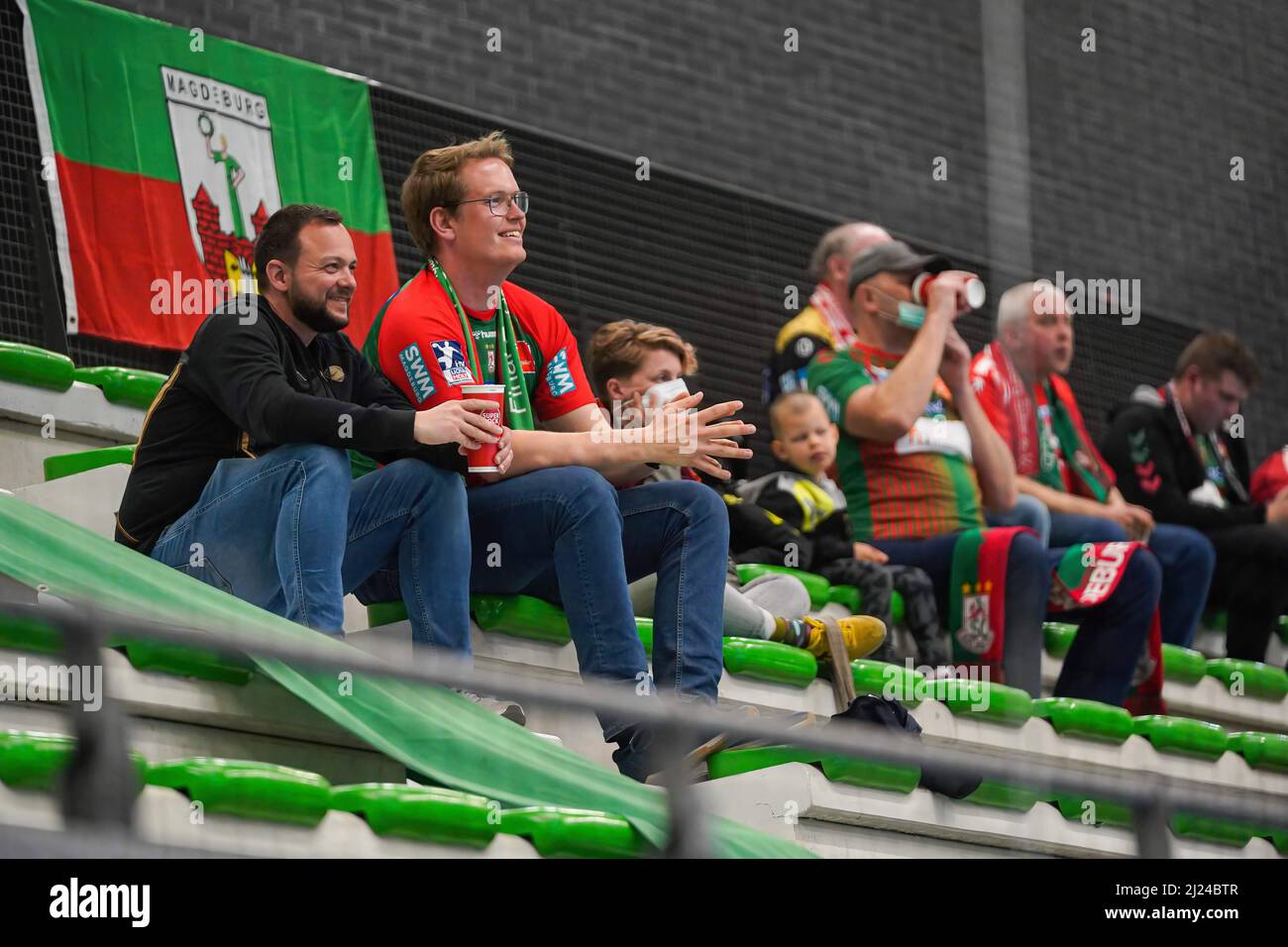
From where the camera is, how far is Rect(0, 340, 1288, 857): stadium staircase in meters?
2.41

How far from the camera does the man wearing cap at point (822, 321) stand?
4980 millimetres

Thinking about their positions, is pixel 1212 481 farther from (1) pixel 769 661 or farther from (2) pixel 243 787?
(2) pixel 243 787

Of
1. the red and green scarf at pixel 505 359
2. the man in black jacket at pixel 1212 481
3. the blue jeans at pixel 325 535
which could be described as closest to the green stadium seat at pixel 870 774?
the blue jeans at pixel 325 535

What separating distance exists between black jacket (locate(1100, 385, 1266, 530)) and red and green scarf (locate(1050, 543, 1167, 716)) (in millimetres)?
770

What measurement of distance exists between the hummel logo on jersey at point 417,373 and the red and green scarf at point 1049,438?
91.6 inches

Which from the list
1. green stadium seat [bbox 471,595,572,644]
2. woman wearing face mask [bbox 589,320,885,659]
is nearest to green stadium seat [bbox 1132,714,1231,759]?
woman wearing face mask [bbox 589,320,885,659]

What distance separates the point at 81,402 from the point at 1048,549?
2273 millimetres

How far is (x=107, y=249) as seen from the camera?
202 inches

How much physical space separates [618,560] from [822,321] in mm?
1911

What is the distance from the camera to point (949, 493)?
4.83 metres

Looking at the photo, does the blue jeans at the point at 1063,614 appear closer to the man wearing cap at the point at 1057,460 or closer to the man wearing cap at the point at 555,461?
the man wearing cap at the point at 1057,460

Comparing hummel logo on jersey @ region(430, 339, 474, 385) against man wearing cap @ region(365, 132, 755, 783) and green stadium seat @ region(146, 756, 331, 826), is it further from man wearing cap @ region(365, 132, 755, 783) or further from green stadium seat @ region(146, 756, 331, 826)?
green stadium seat @ region(146, 756, 331, 826)
